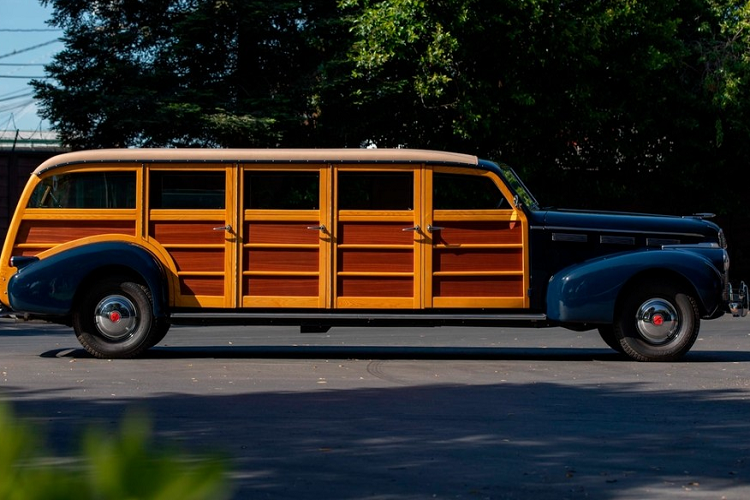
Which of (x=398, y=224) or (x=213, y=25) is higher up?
(x=213, y=25)

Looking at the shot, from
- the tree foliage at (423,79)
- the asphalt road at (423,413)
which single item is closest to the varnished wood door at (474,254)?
the asphalt road at (423,413)

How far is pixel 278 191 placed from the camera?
41.1 ft

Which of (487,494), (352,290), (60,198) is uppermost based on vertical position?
(60,198)

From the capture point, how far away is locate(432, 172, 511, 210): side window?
12445 millimetres

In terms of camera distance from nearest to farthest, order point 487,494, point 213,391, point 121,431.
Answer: point 121,431
point 487,494
point 213,391

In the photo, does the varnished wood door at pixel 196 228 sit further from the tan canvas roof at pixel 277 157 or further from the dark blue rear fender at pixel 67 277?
the dark blue rear fender at pixel 67 277

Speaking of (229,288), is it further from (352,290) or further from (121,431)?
(121,431)

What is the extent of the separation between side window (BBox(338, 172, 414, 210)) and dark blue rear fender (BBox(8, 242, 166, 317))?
2.12 m

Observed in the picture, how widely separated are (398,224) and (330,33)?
14758 mm

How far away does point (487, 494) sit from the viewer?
5.40 m

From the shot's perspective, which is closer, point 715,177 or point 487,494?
point 487,494

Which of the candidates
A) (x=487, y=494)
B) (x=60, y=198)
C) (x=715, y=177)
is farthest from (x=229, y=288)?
(x=715, y=177)

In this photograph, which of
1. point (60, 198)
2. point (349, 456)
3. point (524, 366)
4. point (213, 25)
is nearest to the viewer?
point (349, 456)

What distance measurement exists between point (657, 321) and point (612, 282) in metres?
0.63
